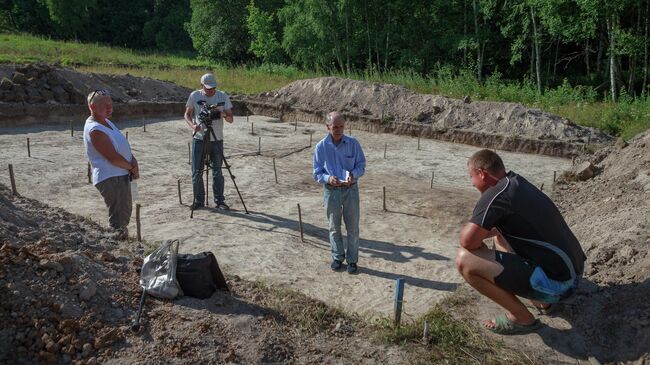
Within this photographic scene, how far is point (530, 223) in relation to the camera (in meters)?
3.79

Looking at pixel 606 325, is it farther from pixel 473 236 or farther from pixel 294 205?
pixel 294 205

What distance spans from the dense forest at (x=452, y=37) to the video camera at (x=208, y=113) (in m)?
13.5

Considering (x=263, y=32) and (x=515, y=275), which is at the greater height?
(x=263, y=32)

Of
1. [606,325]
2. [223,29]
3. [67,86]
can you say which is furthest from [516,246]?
[223,29]

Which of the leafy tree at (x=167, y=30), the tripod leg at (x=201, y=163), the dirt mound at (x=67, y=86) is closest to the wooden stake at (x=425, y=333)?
the tripod leg at (x=201, y=163)

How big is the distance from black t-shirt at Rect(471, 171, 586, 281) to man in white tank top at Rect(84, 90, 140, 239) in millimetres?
3222

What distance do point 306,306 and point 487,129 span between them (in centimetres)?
1026

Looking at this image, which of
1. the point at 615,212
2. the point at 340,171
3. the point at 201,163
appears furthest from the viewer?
the point at 201,163

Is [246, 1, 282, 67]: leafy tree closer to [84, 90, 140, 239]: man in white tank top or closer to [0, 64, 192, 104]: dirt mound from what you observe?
[0, 64, 192, 104]: dirt mound

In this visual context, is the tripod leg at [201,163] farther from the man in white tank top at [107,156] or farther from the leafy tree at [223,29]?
the leafy tree at [223,29]

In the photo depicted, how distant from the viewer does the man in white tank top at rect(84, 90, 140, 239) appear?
513 cm

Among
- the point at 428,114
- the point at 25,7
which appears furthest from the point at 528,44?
the point at 25,7

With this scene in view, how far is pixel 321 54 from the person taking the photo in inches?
1143

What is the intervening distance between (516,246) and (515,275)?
22 cm
